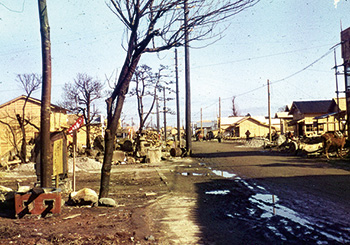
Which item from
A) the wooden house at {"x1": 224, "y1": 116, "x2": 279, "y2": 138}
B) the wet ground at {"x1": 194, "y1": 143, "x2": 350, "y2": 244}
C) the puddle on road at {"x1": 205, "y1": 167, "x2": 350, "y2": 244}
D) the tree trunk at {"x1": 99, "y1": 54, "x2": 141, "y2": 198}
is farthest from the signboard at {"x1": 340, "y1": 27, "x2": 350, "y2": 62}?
the wooden house at {"x1": 224, "y1": 116, "x2": 279, "y2": 138}

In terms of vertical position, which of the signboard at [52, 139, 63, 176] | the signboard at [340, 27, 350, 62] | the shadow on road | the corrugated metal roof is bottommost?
the shadow on road

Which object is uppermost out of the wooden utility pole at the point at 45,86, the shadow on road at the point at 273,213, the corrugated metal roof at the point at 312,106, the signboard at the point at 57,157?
the corrugated metal roof at the point at 312,106

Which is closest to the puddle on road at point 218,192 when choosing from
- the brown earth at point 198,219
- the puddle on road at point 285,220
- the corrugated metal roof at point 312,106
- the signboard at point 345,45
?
the brown earth at point 198,219

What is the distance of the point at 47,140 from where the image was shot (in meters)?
8.34

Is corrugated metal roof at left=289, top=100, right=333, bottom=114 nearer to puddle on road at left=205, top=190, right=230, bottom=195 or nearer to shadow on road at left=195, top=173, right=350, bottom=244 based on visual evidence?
shadow on road at left=195, top=173, right=350, bottom=244

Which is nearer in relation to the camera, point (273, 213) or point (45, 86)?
point (273, 213)

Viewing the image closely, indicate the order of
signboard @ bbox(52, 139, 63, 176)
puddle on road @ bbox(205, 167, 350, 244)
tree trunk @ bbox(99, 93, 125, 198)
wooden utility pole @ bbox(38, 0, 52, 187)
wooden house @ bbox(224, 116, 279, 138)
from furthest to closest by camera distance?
1. wooden house @ bbox(224, 116, 279, 138)
2. signboard @ bbox(52, 139, 63, 176)
3. tree trunk @ bbox(99, 93, 125, 198)
4. wooden utility pole @ bbox(38, 0, 52, 187)
5. puddle on road @ bbox(205, 167, 350, 244)

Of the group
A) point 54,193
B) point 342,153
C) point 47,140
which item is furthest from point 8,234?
point 342,153

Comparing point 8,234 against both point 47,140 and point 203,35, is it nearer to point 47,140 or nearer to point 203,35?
point 47,140

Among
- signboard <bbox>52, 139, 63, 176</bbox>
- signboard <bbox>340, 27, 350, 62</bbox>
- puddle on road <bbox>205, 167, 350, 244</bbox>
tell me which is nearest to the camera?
puddle on road <bbox>205, 167, 350, 244</bbox>

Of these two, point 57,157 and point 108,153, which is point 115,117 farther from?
point 57,157

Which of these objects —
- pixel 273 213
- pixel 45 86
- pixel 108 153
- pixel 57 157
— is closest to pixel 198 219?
pixel 273 213

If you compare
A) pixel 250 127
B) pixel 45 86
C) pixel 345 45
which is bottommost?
pixel 45 86

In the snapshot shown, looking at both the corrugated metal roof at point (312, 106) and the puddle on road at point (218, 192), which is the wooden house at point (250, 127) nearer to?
the corrugated metal roof at point (312, 106)
